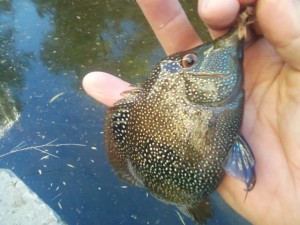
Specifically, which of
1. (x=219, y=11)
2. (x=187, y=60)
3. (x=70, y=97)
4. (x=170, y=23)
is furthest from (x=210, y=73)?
(x=70, y=97)

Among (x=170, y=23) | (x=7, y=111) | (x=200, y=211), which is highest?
(x=170, y=23)

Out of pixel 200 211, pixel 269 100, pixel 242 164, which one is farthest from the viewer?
pixel 269 100

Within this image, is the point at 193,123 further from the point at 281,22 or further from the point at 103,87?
the point at 103,87

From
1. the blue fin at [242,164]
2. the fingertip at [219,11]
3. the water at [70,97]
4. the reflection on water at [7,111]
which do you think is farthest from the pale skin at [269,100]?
the reflection on water at [7,111]

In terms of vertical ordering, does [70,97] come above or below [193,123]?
below

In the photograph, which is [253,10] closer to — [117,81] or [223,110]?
[223,110]

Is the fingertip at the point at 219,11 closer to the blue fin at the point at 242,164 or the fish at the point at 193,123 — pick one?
the fish at the point at 193,123
